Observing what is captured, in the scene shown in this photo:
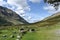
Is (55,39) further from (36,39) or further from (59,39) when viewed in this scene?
(36,39)

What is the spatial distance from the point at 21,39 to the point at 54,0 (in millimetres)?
10176

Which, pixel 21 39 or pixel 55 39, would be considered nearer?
pixel 55 39

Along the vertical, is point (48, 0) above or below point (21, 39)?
above

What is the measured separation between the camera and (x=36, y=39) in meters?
36.7

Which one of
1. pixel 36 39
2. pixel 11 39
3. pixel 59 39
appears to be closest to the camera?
pixel 59 39

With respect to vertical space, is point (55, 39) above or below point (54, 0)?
below

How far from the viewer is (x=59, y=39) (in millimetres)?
34469

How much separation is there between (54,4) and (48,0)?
1657 mm

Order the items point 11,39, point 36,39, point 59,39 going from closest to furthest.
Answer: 1. point 59,39
2. point 36,39
3. point 11,39

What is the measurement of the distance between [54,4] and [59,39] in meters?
6.84

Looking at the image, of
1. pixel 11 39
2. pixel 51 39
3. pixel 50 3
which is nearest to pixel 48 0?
pixel 50 3

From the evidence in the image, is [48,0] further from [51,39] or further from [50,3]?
[51,39]

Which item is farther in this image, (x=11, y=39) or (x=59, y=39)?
(x=11, y=39)

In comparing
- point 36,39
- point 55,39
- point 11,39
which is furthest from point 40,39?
point 11,39
